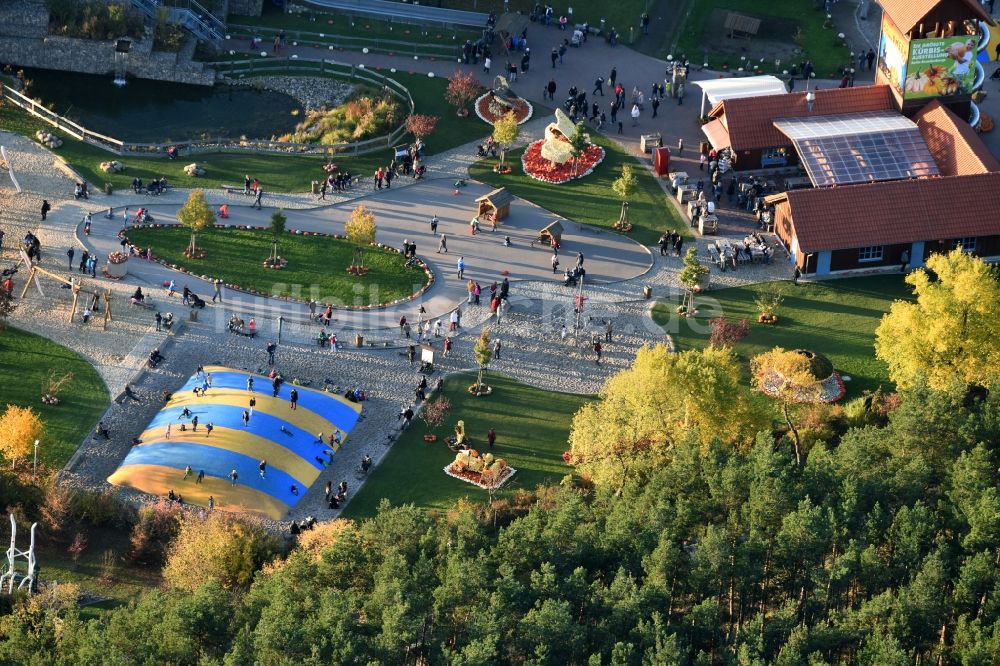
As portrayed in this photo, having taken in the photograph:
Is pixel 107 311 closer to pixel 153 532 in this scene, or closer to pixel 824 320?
pixel 153 532

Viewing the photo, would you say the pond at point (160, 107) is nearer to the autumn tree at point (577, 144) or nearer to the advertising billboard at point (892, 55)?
the autumn tree at point (577, 144)

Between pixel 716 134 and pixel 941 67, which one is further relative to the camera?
pixel 716 134

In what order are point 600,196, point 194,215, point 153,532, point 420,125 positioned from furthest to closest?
1. point 420,125
2. point 600,196
3. point 194,215
4. point 153,532

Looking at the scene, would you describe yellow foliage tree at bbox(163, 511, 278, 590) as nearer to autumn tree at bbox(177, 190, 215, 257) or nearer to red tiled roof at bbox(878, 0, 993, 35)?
autumn tree at bbox(177, 190, 215, 257)

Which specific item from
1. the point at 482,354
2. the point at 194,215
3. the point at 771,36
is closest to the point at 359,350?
the point at 482,354

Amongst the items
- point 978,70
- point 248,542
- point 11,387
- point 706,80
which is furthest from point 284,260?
point 978,70
